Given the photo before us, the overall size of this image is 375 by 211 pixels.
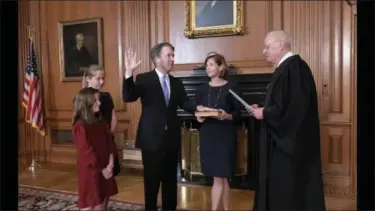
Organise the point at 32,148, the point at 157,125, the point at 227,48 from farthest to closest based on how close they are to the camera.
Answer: the point at 32,148
the point at 227,48
the point at 157,125

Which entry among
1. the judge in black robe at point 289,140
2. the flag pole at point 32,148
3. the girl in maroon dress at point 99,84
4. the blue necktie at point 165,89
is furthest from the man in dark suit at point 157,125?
the flag pole at point 32,148

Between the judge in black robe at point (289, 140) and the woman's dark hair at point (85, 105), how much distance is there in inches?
48.7

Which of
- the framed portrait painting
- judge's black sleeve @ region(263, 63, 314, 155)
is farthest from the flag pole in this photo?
judge's black sleeve @ region(263, 63, 314, 155)

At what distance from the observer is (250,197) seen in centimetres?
473

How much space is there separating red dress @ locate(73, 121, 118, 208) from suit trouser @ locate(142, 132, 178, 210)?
323mm

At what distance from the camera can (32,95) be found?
6355 millimetres

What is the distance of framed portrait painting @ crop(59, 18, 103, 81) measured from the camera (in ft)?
21.1

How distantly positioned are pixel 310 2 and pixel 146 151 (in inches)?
129

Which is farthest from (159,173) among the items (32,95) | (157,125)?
(32,95)

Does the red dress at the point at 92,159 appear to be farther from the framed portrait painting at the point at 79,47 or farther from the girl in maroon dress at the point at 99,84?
the framed portrait painting at the point at 79,47

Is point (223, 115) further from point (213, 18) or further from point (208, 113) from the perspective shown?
point (213, 18)

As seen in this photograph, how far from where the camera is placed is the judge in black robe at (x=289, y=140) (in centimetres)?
266

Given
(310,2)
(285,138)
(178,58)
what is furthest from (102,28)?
(285,138)

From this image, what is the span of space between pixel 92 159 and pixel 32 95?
13.0ft
